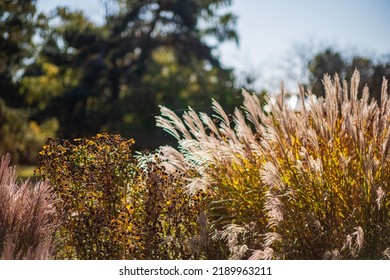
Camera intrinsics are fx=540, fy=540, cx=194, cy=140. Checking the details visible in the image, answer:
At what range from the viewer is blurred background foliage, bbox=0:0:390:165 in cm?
772

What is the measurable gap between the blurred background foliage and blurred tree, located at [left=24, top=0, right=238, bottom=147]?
0.8 inches

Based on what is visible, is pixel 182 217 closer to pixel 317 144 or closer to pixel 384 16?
pixel 317 144

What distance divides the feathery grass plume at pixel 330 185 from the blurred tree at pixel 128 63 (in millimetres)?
6222

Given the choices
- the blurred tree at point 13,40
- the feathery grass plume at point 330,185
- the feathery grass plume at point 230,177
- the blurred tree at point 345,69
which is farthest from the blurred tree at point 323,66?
the feathery grass plume at point 330,185

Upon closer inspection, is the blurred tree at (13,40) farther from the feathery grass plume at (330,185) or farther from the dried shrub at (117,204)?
the feathery grass plume at (330,185)

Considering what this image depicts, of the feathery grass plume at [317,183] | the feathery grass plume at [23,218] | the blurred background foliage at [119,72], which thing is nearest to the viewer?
the feathery grass plume at [317,183]

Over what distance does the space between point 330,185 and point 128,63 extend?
9247 millimetres

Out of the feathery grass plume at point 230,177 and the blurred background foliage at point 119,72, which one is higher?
the blurred background foliage at point 119,72

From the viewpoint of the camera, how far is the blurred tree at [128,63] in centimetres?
959

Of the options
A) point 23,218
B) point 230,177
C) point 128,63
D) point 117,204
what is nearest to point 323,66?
point 128,63

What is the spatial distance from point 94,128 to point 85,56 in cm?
187

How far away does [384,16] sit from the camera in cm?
363

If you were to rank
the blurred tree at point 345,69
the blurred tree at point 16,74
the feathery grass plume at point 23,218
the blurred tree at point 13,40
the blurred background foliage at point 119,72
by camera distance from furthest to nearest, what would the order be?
the blurred background foliage at point 119,72, the blurred tree at point 345,69, the blurred tree at point 16,74, the blurred tree at point 13,40, the feathery grass plume at point 23,218
